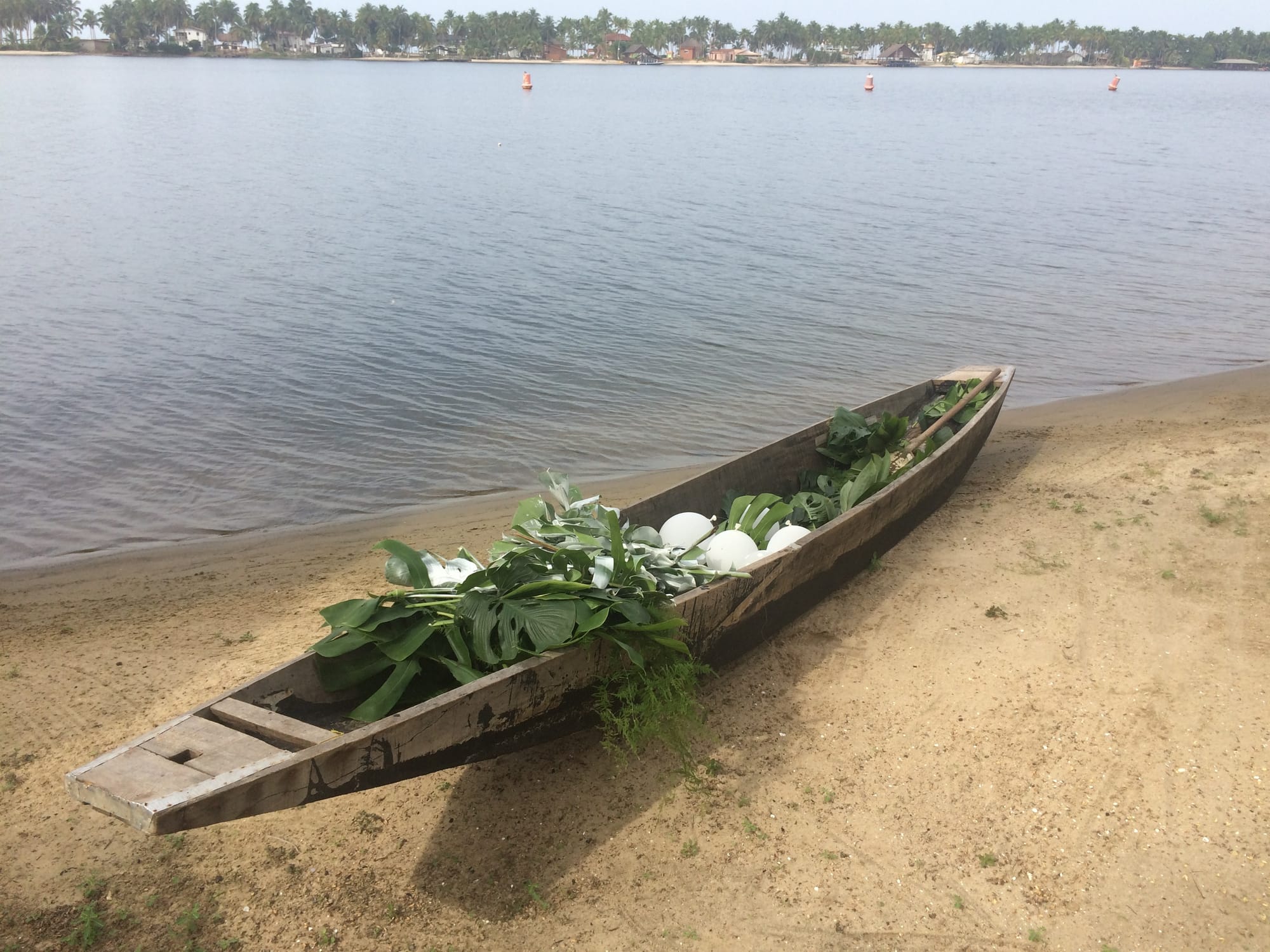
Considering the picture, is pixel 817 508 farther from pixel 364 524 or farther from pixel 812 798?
pixel 364 524

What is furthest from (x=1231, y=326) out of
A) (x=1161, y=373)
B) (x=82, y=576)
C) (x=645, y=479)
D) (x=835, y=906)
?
(x=82, y=576)

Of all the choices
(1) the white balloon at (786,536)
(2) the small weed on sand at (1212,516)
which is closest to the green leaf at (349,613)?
(1) the white balloon at (786,536)

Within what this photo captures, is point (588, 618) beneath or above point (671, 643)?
above

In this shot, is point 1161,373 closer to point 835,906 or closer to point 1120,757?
point 1120,757

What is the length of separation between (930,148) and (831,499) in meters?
30.5

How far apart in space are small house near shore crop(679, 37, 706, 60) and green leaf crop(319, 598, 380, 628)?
157988 millimetres

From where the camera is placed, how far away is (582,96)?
59344mm

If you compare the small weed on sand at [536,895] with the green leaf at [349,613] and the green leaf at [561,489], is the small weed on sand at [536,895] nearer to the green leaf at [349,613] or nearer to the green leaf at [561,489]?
the green leaf at [349,613]

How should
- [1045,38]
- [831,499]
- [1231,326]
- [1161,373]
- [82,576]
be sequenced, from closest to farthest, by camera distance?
[831,499]
[82,576]
[1161,373]
[1231,326]
[1045,38]

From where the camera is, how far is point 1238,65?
149000 millimetres

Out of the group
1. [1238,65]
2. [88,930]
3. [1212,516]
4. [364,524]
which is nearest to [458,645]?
[88,930]

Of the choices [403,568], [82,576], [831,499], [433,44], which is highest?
[433,44]

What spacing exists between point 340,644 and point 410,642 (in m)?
0.26

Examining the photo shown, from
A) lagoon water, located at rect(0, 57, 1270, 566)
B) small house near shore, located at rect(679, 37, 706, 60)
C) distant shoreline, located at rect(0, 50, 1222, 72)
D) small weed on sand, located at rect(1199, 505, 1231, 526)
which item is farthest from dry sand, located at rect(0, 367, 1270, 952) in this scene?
small house near shore, located at rect(679, 37, 706, 60)
